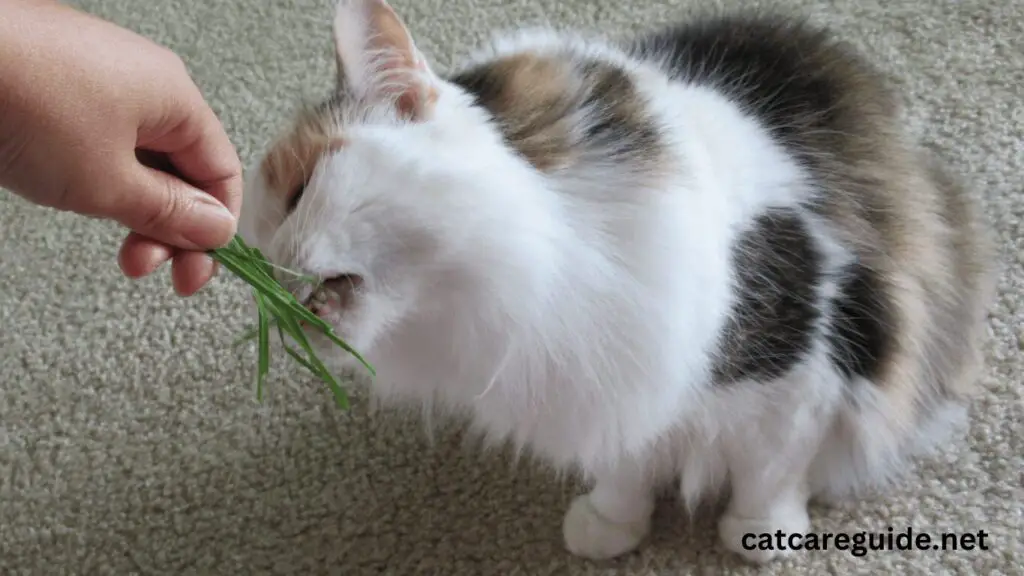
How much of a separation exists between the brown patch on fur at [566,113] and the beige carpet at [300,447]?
561 millimetres

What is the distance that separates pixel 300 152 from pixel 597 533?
583mm

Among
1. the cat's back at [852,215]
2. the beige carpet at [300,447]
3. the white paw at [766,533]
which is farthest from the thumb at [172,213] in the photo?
the white paw at [766,533]

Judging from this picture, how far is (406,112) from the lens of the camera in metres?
0.74

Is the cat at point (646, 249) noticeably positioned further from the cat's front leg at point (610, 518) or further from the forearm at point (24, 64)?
the forearm at point (24, 64)

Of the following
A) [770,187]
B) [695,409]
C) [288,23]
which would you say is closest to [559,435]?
[695,409]

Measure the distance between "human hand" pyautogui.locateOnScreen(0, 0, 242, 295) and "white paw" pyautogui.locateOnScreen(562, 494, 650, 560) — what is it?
1.85 feet

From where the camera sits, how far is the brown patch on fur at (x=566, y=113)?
0.75 metres

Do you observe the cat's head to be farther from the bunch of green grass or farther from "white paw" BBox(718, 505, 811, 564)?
"white paw" BBox(718, 505, 811, 564)

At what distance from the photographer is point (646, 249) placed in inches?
29.6

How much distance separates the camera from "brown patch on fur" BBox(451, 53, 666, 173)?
2.44ft

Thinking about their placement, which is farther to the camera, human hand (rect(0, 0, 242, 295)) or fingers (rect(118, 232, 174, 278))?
fingers (rect(118, 232, 174, 278))

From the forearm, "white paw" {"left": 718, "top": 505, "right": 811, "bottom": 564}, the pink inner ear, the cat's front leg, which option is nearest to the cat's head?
the pink inner ear

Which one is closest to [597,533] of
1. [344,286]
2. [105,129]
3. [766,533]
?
[766,533]

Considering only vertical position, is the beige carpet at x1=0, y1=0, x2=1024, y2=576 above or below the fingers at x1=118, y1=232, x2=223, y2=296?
below
